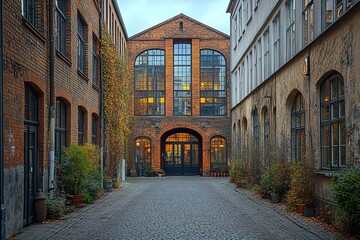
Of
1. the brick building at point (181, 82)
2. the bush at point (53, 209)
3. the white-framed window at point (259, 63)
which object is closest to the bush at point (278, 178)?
the bush at point (53, 209)

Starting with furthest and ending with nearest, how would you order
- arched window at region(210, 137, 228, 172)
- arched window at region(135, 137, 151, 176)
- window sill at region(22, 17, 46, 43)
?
arched window at region(210, 137, 228, 172), arched window at region(135, 137, 151, 176), window sill at region(22, 17, 46, 43)

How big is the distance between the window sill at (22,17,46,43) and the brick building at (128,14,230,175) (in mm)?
27162

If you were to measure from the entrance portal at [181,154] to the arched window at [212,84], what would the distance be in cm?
283

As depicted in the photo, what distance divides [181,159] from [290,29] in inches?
995

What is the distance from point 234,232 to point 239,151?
17.9 meters

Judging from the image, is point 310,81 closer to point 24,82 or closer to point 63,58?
point 63,58

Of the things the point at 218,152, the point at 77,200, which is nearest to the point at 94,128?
the point at 77,200

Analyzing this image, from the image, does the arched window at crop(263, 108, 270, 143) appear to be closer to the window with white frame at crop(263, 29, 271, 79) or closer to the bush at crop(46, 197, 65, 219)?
the window with white frame at crop(263, 29, 271, 79)

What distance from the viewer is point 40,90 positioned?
1267 centimetres

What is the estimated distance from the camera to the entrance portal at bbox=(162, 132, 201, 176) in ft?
137

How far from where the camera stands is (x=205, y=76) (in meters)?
40.8

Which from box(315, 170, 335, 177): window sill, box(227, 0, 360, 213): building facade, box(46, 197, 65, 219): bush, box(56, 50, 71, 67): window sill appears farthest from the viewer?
box(56, 50, 71, 67): window sill

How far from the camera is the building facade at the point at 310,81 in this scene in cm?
1108

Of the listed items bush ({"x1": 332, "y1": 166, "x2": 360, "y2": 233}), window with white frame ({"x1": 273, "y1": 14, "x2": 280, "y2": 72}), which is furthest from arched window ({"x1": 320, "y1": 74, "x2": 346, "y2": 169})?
window with white frame ({"x1": 273, "y1": 14, "x2": 280, "y2": 72})
